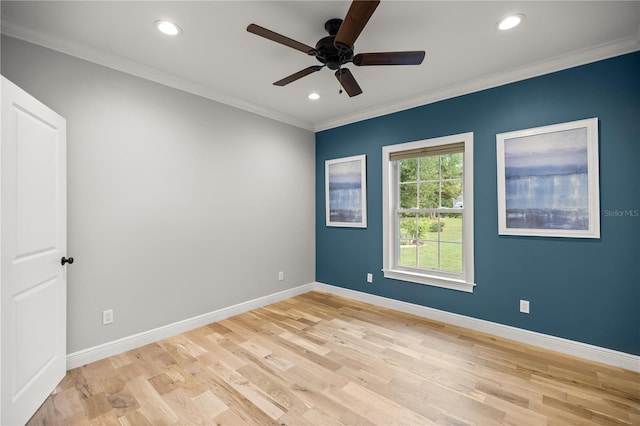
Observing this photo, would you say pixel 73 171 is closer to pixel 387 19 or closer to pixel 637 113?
pixel 387 19

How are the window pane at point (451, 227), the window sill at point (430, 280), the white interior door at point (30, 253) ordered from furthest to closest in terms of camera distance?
1. the window pane at point (451, 227)
2. the window sill at point (430, 280)
3. the white interior door at point (30, 253)

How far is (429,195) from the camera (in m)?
3.68

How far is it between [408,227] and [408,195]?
0.43 m

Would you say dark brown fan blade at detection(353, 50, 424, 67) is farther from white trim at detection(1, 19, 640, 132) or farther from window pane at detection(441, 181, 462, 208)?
window pane at detection(441, 181, 462, 208)

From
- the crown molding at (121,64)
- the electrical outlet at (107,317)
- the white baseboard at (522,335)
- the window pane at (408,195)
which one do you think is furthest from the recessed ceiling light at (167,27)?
the white baseboard at (522,335)

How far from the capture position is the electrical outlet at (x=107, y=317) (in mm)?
2596

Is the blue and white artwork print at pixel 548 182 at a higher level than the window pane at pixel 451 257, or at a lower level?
higher

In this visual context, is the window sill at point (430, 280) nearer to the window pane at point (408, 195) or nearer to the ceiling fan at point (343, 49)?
the window pane at point (408, 195)

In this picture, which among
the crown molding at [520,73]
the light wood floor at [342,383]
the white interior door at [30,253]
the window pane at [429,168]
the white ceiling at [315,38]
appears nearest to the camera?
the white interior door at [30,253]

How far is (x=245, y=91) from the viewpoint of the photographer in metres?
3.42

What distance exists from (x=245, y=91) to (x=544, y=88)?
122 inches

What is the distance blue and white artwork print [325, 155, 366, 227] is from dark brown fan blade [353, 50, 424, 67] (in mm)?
2026

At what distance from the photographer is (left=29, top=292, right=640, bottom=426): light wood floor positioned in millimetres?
1875

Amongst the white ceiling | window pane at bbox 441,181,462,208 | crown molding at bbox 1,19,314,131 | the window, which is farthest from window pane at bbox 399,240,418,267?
crown molding at bbox 1,19,314,131
